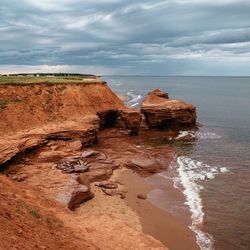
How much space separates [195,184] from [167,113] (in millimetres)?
20796

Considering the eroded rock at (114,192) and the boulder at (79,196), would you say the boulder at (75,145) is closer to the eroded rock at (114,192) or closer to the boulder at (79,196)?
the eroded rock at (114,192)

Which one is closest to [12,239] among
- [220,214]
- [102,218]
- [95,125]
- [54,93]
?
[102,218]

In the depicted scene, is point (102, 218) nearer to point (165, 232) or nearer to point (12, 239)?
point (165, 232)

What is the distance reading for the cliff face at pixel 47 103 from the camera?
112 ft

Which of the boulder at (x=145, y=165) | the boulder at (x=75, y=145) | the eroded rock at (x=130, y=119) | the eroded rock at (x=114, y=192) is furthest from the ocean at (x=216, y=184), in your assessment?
the boulder at (x=75, y=145)

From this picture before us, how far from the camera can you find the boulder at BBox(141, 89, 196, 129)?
1833 inches

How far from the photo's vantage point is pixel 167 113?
4647 cm

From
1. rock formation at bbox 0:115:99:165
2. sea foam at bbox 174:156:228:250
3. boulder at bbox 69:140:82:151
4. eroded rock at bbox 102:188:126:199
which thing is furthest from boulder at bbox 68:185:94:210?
boulder at bbox 69:140:82:151

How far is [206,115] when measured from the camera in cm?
6788

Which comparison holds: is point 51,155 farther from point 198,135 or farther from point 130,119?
point 198,135

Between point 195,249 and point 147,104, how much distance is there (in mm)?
32327

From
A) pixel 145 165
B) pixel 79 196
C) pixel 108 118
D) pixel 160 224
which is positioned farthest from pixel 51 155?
pixel 108 118

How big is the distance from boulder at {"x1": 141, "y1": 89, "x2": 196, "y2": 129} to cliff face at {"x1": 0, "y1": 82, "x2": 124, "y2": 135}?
4083mm

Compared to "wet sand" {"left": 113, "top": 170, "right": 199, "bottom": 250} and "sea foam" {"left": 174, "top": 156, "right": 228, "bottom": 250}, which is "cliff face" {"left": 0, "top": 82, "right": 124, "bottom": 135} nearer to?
"sea foam" {"left": 174, "top": 156, "right": 228, "bottom": 250}
